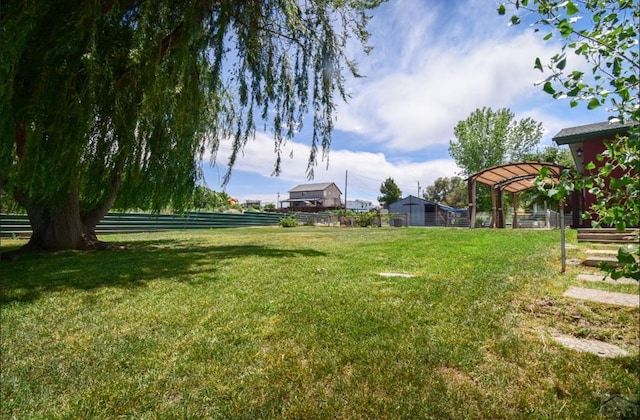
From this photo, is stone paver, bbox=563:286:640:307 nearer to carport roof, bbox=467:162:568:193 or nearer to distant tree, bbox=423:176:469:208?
carport roof, bbox=467:162:568:193

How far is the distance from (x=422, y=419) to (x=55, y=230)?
9.29 meters

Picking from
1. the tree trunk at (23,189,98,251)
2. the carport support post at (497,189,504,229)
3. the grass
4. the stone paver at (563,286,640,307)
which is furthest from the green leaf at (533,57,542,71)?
the carport support post at (497,189,504,229)

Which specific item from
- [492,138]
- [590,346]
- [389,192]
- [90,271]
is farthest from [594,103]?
[389,192]

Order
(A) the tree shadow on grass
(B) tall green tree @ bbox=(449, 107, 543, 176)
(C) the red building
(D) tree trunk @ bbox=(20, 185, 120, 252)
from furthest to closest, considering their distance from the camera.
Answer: (B) tall green tree @ bbox=(449, 107, 543, 176), (C) the red building, (D) tree trunk @ bbox=(20, 185, 120, 252), (A) the tree shadow on grass

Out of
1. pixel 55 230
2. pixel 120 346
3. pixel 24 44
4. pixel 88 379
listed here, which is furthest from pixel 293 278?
pixel 55 230

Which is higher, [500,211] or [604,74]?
[604,74]

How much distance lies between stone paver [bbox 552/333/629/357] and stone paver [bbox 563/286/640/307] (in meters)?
0.89

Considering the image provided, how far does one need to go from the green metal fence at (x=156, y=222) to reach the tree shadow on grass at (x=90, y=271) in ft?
9.99

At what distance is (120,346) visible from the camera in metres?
2.49

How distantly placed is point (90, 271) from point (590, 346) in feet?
20.3

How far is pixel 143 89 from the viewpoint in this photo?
4.90 meters

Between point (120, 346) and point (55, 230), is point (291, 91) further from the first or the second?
point (55, 230)

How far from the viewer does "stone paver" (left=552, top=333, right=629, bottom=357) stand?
206 cm

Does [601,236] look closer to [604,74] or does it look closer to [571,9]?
[604,74]
